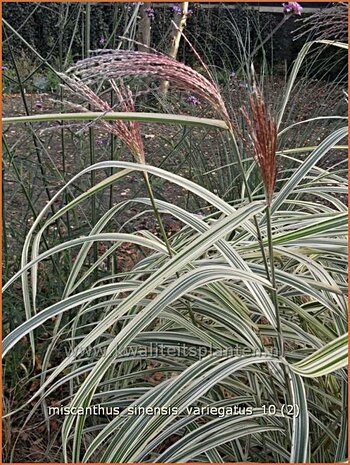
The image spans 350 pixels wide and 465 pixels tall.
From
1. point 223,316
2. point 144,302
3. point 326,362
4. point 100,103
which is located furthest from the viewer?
point 144,302

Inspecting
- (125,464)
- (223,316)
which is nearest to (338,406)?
(223,316)

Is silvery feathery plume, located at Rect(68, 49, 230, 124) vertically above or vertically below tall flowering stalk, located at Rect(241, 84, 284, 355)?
above

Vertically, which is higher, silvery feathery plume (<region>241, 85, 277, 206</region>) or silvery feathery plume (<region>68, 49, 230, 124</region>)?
silvery feathery plume (<region>68, 49, 230, 124</region>)

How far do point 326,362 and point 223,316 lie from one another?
274mm

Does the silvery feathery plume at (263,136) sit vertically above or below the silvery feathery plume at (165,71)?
below

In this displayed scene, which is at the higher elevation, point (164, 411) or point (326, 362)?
point (326, 362)

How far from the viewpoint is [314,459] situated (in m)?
0.96

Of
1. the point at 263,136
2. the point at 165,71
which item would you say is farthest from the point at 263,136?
the point at 165,71

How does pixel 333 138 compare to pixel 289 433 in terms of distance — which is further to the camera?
pixel 333 138

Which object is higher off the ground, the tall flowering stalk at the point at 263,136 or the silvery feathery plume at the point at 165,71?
the silvery feathery plume at the point at 165,71

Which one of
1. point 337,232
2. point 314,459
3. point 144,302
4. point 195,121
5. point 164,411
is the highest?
A: point 195,121

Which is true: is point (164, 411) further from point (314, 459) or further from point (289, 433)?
point (314, 459)

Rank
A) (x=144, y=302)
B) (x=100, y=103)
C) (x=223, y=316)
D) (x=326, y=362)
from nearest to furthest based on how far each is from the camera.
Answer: (x=326, y=362), (x=100, y=103), (x=223, y=316), (x=144, y=302)

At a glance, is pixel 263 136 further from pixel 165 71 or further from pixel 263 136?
pixel 165 71
